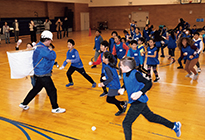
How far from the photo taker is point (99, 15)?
108ft

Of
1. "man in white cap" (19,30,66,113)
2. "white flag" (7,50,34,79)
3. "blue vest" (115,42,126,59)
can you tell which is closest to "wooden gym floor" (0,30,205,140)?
"man in white cap" (19,30,66,113)

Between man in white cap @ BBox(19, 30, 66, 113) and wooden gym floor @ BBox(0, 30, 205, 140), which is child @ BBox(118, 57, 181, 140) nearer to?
wooden gym floor @ BBox(0, 30, 205, 140)

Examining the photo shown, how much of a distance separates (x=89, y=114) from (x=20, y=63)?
2.12 meters

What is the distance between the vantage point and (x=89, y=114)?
498 centimetres

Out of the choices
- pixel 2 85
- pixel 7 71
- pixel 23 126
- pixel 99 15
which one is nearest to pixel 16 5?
pixel 99 15

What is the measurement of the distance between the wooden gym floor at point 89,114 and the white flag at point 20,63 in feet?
3.75

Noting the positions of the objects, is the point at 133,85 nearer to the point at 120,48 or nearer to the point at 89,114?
the point at 89,114

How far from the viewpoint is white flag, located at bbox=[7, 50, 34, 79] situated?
4.53 meters

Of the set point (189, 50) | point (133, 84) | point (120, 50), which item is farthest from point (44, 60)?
point (189, 50)

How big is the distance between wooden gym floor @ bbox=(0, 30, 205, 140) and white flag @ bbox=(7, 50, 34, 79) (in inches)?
45.0

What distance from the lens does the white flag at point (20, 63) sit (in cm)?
453

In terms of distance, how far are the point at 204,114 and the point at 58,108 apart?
374cm

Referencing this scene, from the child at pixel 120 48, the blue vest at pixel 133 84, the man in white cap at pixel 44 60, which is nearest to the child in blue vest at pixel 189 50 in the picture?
the child at pixel 120 48

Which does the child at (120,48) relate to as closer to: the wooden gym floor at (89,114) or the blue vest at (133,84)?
the wooden gym floor at (89,114)
